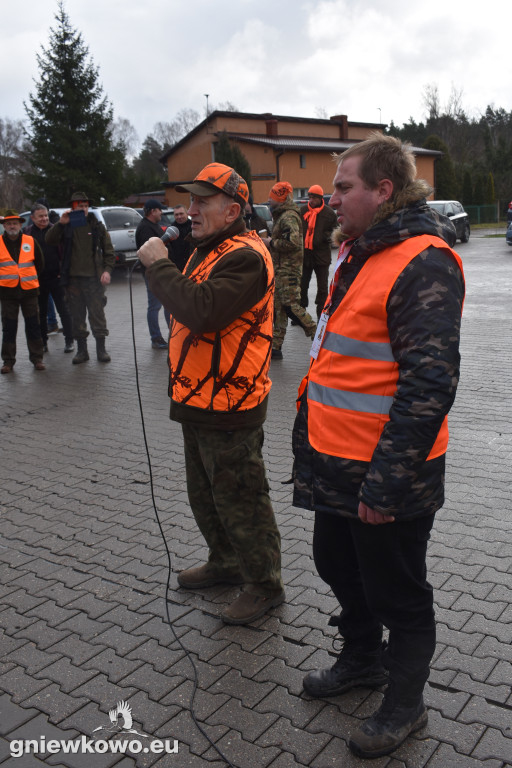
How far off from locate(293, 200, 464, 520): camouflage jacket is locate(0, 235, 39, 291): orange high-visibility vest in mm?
7574

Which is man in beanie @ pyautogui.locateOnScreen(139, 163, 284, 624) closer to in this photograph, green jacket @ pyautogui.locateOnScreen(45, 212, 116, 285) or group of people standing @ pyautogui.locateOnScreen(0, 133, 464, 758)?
group of people standing @ pyautogui.locateOnScreen(0, 133, 464, 758)

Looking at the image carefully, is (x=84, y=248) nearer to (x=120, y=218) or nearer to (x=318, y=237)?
(x=318, y=237)

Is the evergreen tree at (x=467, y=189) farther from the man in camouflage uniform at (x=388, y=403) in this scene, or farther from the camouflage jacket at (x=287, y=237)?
the man in camouflage uniform at (x=388, y=403)

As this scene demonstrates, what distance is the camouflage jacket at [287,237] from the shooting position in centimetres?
888

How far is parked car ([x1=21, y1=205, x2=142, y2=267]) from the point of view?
19.9m

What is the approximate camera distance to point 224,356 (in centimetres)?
329

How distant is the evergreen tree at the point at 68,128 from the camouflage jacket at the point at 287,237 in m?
28.9

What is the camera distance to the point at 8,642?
11.3ft

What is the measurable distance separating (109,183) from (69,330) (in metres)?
28.4

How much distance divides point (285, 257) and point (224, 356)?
598 centimetres

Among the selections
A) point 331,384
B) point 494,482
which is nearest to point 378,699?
point 331,384

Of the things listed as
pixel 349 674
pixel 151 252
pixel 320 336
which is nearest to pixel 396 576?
pixel 349 674

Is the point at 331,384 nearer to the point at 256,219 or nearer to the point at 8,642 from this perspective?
the point at 8,642

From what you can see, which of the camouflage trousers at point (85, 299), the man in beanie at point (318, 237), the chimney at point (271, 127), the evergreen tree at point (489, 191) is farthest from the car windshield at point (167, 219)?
the evergreen tree at point (489, 191)
